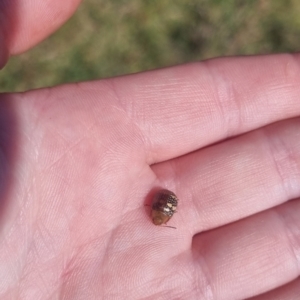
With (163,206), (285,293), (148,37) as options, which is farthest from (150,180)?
(148,37)

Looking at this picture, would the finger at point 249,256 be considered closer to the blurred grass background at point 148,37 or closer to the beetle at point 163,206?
the beetle at point 163,206

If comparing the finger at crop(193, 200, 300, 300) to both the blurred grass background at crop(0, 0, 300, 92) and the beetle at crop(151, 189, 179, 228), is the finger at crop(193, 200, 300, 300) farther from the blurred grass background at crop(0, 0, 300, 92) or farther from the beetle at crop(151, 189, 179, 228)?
the blurred grass background at crop(0, 0, 300, 92)

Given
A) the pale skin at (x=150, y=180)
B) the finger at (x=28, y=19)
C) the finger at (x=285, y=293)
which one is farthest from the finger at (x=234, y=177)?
the finger at (x=28, y=19)

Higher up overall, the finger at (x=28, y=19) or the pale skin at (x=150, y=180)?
the finger at (x=28, y=19)

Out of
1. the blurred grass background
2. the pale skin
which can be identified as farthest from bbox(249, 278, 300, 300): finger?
the blurred grass background

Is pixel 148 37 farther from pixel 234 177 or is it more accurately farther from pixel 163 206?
pixel 163 206

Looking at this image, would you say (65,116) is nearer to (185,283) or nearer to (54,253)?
(54,253)
